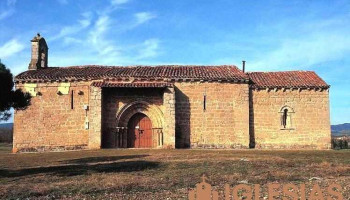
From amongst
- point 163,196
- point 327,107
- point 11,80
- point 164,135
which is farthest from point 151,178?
point 327,107

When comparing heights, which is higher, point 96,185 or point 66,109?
point 66,109

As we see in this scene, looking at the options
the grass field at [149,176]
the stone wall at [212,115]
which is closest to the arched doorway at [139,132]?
the stone wall at [212,115]

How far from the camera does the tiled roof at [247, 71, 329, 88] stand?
26312 mm

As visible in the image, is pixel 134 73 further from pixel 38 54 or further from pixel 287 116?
pixel 287 116

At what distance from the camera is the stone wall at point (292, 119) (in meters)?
26.1

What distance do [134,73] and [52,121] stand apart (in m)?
6.70

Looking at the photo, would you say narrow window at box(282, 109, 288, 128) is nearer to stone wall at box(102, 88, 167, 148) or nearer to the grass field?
stone wall at box(102, 88, 167, 148)

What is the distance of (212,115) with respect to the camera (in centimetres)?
2559

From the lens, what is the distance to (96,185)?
1033 cm

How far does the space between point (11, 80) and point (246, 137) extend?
1722cm

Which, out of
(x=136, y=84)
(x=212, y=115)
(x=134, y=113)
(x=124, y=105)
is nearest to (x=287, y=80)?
(x=212, y=115)

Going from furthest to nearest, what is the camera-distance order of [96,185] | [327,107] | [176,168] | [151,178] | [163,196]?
[327,107] → [176,168] → [151,178] → [96,185] → [163,196]

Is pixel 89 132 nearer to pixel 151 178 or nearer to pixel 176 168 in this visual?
pixel 176 168

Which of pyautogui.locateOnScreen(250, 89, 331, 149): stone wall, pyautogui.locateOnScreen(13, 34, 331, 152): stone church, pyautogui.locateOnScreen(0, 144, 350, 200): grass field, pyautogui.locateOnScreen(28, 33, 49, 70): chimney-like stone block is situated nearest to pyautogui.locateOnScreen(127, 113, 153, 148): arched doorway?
pyautogui.locateOnScreen(13, 34, 331, 152): stone church
